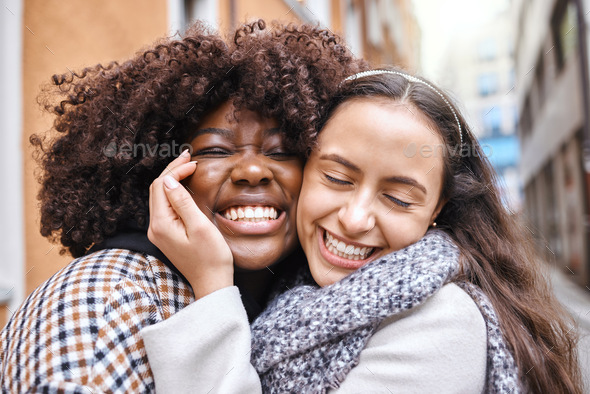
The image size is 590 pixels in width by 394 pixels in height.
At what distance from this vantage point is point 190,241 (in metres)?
1.71

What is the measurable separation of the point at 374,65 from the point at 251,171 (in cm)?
87

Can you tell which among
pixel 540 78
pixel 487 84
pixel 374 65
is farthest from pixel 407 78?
pixel 487 84

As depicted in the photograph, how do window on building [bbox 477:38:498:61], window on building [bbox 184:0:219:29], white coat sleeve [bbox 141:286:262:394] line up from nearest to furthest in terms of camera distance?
white coat sleeve [bbox 141:286:262:394], window on building [bbox 184:0:219:29], window on building [bbox 477:38:498:61]

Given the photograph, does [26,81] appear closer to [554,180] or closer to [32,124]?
[32,124]

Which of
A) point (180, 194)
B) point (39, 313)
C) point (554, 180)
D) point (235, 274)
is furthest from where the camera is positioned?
point (554, 180)

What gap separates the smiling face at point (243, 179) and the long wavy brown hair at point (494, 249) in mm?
338

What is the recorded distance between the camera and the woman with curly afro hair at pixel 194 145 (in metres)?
1.85

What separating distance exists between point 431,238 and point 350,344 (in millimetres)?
497

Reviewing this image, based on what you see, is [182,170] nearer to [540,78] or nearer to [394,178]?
[394,178]

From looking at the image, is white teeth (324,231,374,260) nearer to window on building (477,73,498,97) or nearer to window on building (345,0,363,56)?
window on building (345,0,363,56)

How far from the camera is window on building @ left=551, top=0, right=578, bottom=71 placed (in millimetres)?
10352

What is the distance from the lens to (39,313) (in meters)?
1.47

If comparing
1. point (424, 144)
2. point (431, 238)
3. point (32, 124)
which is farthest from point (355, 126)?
point (32, 124)
